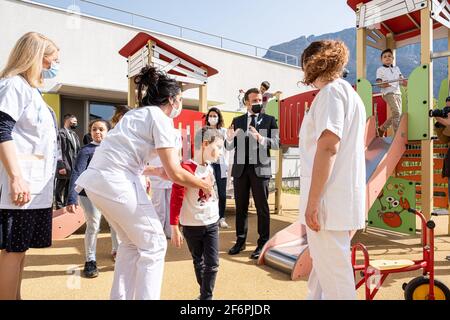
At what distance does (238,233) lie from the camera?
4285 mm

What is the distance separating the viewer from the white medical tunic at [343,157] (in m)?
1.85

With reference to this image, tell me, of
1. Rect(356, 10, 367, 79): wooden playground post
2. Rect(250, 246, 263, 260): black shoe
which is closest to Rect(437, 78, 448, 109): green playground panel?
Rect(356, 10, 367, 79): wooden playground post

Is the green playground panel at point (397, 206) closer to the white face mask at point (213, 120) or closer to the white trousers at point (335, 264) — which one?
the white face mask at point (213, 120)

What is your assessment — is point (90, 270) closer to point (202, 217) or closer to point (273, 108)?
point (202, 217)

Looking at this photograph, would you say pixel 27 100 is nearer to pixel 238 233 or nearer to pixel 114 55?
pixel 238 233

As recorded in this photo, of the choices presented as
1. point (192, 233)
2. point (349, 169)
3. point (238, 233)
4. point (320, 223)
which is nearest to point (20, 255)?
point (192, 233)

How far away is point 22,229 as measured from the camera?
2.13 m

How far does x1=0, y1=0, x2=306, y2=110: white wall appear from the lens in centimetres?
1005

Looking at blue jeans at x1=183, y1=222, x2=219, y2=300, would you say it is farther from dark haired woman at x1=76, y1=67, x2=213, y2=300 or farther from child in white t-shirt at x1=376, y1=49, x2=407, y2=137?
child in white t-shirt at x1=376, y1=49, x2=407, y2=137

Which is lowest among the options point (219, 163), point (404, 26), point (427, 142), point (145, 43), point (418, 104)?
point (219, 163)

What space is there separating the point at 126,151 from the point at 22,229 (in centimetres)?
82

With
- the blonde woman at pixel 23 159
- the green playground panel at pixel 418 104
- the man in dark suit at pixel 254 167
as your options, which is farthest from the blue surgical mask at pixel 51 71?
the green playground panel at pixel 418 104

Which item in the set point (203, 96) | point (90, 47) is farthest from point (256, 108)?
point (90, 47)

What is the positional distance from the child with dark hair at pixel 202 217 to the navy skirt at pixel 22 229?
83 cm
